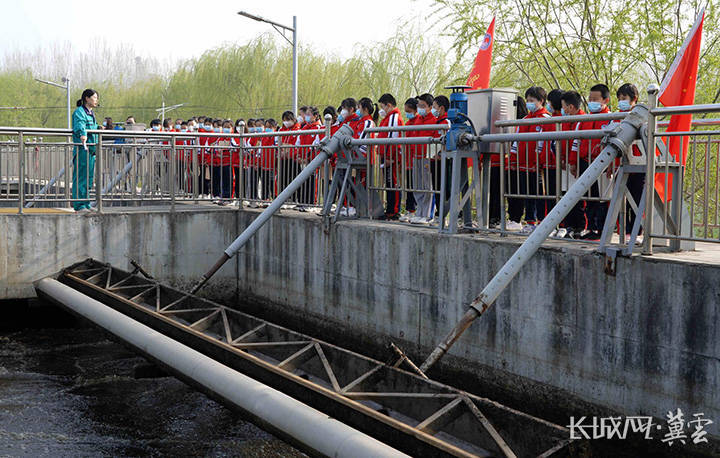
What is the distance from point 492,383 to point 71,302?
5210 mm

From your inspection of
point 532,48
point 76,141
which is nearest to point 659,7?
point 532,48

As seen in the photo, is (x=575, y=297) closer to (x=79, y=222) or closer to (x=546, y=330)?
(x=546, y=330)

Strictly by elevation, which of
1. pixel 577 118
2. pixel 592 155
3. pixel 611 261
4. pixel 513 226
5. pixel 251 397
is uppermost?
pixel 577 118

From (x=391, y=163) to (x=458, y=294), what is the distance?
2359 mm

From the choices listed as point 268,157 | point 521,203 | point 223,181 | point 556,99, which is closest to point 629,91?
point 556,99

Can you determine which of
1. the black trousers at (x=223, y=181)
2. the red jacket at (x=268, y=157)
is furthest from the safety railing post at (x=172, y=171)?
the black trousers at (x=223, y=181)

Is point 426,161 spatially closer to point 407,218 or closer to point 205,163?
point 407,218

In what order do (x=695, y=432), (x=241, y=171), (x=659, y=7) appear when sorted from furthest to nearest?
(x=659, y=7)
(x=241, y=171)
(x=695, y=432)

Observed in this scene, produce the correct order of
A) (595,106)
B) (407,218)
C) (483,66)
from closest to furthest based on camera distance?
(595,106) → (407,218) → (483,66)

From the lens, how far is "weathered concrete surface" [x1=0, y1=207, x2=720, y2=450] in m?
5.79

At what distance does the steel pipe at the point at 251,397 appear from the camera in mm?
4859

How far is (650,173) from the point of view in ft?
20.2

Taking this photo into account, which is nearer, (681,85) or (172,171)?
(681,85)

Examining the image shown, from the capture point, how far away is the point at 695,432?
556 centimetres
